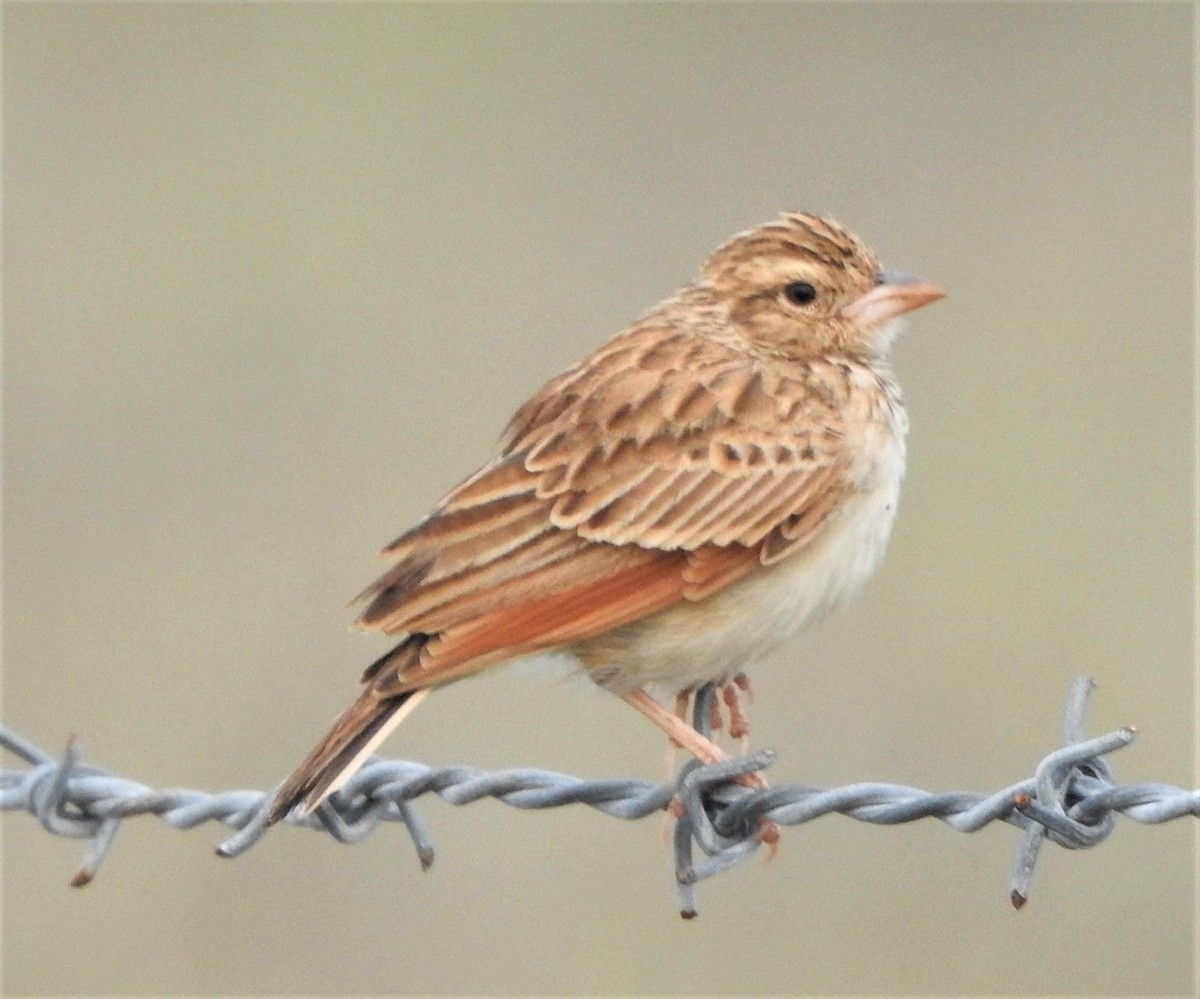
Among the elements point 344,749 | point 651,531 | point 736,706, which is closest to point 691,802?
point 344,749

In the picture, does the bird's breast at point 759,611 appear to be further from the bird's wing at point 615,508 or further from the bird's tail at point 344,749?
the bird's tail at point 344,749

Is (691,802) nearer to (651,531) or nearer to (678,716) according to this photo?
(651,531)

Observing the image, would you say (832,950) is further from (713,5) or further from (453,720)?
(713,5)

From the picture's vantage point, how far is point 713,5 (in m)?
15.3

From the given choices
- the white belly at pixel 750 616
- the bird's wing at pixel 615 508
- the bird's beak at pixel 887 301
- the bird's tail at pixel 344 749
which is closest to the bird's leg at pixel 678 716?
the white belly at pixel 750 616

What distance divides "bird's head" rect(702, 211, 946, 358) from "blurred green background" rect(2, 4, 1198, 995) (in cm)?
309

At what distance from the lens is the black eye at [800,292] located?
788 cm

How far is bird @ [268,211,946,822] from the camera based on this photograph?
6.82 meters

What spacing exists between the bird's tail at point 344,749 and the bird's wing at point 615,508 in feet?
0.19

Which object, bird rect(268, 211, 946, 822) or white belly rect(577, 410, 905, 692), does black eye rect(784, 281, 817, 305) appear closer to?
bird rect(268, 211, 946, 822)

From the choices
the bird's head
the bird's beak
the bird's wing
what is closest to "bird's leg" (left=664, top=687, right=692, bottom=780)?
the bird's wing

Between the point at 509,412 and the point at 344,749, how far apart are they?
5.96m

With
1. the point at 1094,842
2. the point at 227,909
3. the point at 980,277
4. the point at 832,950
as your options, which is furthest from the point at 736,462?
the point at 980,277

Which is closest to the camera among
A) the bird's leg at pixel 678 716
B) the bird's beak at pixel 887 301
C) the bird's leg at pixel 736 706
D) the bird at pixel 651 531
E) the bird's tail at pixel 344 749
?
the bird's tail at pixel 344 749
